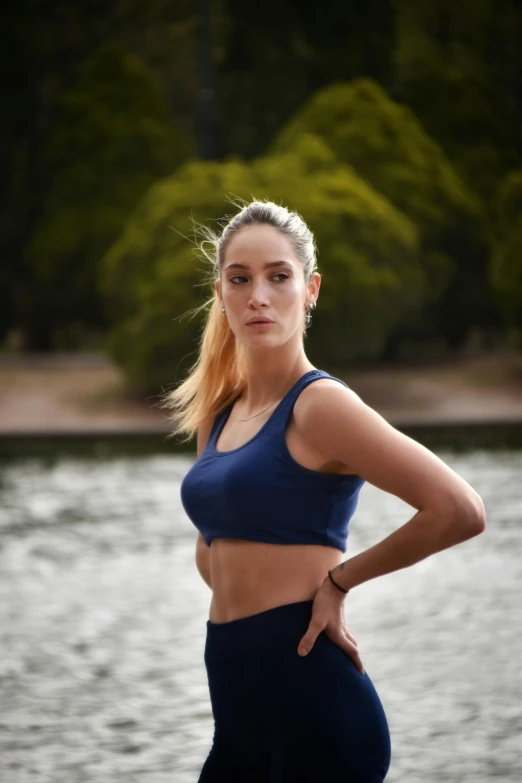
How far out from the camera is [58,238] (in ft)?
108

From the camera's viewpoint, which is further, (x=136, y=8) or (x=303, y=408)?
(x=136, y=8)

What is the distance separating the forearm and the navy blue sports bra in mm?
80

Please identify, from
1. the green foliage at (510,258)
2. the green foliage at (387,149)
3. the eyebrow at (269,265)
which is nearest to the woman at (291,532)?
the eyebrow at (269,265)

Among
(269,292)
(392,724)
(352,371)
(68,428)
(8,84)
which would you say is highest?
(8,84)

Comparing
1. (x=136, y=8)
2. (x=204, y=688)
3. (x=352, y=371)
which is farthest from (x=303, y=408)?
(x=136, y=8)

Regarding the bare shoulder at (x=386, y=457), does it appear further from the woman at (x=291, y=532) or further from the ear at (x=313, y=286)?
the ear at (x=313, y=286)

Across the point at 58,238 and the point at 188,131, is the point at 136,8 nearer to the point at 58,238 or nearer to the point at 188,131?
the point at 188,131

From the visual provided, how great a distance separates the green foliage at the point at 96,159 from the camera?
32.8m

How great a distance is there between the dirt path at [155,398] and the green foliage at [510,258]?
1298 millimetres

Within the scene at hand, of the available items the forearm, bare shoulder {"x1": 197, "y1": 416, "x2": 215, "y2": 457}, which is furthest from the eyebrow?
the forearm

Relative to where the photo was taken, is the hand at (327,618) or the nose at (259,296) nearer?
the hand at (327,618)

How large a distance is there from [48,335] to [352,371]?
9.66m

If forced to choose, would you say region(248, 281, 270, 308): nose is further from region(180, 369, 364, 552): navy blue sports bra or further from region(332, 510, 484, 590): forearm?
region(332, 510, 484, 590): forearm

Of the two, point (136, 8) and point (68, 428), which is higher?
point (136, 8)
